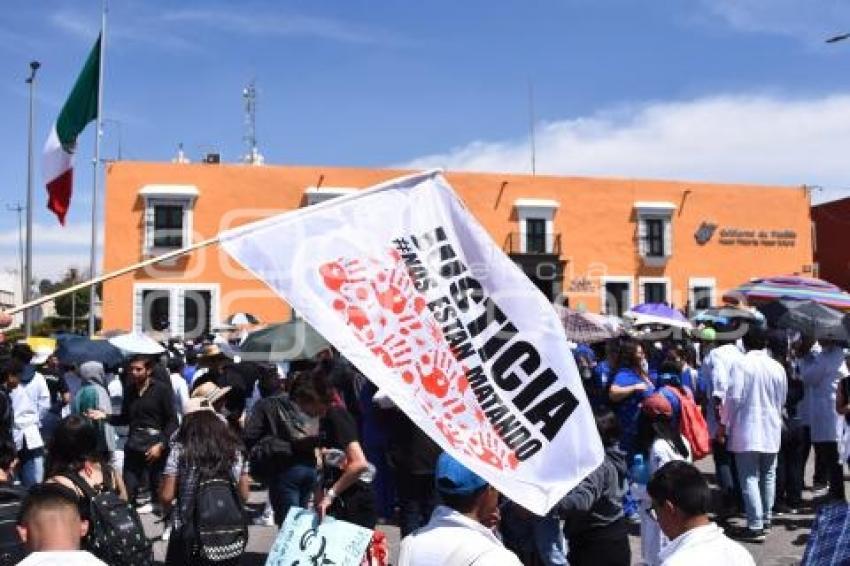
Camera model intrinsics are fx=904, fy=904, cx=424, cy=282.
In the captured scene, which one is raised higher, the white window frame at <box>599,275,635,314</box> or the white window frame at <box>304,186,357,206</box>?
the white window frame at <box>304,186,357,206</box>

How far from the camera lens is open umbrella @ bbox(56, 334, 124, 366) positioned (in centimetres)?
1052

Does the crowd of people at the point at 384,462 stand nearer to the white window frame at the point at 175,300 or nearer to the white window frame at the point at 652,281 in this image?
the white window frame at the point at 175,300

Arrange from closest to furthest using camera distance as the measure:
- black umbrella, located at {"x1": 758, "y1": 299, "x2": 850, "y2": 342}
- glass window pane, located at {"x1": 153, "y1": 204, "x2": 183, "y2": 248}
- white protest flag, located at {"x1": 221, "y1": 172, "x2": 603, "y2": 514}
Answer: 1. white protest flag, located at {"x1": 221, "y1": 172, "x2": 603, "y2": 514}
2. black umbrella, located at {"x1": 758, "y1": 299, "x2": 850, "y2": 342}
3. glass window pane, located at {"x1": 153, "y1": 204, "x2": 183, "y2": 248}

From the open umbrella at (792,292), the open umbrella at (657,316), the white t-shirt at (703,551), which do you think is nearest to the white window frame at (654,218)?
the open umbrella at (792,292)

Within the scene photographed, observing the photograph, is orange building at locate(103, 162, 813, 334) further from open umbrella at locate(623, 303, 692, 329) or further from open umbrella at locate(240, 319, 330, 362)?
open umbrella at locate(240, 319, 330, 362)

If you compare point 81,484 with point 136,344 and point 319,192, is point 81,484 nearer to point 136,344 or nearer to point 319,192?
point 136,344

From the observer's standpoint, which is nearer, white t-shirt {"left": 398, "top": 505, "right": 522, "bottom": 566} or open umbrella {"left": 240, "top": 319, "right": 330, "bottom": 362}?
white t-shirt {"left": 398, "top": 505, "right": 522, "bottom": 566}

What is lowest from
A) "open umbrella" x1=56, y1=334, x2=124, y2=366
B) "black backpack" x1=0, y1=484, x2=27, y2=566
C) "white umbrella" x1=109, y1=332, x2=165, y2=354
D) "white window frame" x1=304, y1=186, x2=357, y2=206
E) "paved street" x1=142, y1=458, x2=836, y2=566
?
"paved street" x1=142, y1=458, x2=836, y2=566

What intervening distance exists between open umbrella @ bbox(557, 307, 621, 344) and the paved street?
394 centimetres

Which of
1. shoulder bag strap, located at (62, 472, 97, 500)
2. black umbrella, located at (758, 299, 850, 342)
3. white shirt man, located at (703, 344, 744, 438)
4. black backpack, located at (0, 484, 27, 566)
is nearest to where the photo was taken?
black backpack, located at (0, 484, 27, 566)

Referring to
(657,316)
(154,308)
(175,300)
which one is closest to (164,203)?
(175,300)

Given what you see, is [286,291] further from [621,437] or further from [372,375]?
[621,437]

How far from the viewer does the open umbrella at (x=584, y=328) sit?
11836 mm

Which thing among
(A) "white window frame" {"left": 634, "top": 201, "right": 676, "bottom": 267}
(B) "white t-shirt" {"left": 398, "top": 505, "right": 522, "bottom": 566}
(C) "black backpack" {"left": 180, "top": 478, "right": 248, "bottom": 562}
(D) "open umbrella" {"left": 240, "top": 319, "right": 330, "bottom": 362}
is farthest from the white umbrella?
(A) "white window frame" {"left": 634, "top": 201, "right": 676, "bottom": 267}
